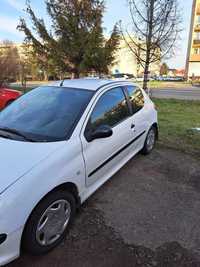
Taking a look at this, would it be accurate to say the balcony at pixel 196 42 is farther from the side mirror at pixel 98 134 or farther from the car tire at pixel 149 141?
the side mirror at pixel 98 134

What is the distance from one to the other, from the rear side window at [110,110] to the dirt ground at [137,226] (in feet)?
3.42

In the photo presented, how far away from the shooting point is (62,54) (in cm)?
1212

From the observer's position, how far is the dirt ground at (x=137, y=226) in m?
2.03

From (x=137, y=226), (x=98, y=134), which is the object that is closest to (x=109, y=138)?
(x=98, y=134)

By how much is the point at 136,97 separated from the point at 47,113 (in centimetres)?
181

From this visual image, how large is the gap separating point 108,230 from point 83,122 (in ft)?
4.09

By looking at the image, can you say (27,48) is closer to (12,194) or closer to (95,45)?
(95,45)

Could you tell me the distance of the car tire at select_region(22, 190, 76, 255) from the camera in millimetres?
1837

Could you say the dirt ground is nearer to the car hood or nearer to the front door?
the front door

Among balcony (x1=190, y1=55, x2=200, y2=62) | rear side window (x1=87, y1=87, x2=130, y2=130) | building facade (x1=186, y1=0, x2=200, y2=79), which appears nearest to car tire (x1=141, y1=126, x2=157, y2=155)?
rear side window (x1=87, y1=87, x2=130, y2=130)

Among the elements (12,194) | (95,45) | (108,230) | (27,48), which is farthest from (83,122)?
(27,48)

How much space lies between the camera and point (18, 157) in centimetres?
195

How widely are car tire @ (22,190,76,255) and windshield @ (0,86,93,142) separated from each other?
62 centimetres

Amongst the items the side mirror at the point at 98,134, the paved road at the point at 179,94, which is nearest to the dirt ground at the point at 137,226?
the side mirror at the point at 98,134
